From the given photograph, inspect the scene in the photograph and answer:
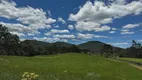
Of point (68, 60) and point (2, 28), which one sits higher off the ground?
point (2, 28)

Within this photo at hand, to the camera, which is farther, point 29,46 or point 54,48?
point 54,48

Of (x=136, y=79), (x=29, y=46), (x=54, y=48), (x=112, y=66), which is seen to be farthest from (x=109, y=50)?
(x=136, y=79)

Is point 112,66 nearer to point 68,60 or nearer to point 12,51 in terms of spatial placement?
point 68,60

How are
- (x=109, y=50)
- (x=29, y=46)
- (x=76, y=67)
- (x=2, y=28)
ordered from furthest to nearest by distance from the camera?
(x=109, y=50)
(x=29, y=46)
(x=2, y=28)
(x=76, y=67)

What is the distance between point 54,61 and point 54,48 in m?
134

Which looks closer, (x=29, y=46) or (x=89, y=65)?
(x=89, y=65)

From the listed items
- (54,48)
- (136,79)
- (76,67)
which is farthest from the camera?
(54,48)

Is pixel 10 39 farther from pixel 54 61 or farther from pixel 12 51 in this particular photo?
pixel 54 61

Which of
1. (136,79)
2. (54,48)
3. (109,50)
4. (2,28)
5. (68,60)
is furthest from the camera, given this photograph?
(54,48)

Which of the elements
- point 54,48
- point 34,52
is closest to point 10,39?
point 34,52

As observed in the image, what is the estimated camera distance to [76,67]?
55.4 m

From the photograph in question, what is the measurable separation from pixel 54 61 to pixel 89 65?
8.79m

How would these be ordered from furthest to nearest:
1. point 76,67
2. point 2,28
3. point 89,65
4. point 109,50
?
point 109,50 < point 2,28 < point 89,65 < point 76,67

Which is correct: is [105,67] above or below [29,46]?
below
